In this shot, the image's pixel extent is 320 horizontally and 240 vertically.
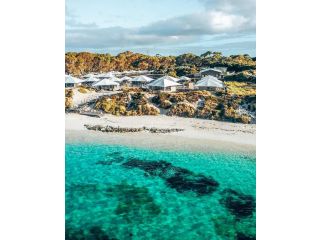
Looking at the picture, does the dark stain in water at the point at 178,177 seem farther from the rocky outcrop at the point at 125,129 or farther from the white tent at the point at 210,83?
the white tent at the point at 210,83

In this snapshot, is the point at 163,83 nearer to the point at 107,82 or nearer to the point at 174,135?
the point at 107,82

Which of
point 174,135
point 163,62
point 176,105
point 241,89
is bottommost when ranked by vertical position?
point 174,135

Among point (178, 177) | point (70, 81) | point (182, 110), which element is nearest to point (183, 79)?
point (182, 110)

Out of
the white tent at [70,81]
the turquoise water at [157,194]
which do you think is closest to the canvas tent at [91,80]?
the white tent at [70,81]

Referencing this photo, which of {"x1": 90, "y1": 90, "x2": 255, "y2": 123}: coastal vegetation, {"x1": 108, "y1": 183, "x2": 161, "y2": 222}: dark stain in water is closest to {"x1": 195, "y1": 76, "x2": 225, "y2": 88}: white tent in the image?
{"x1": 90, "y1": 90, "x2": 255, "y2": 123}: coastal vegetation

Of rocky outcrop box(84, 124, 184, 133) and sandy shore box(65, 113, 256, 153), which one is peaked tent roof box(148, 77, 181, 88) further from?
rocky outcrop box(84, 124, 184, 133)
